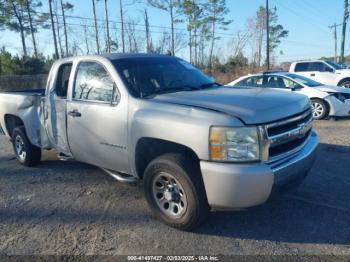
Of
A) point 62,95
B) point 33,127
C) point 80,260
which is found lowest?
point 80,260

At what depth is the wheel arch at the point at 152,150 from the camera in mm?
3516

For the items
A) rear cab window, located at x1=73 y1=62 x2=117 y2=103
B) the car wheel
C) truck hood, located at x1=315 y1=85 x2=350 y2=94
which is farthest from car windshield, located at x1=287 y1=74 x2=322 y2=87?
rear cab window, located at x1=73 y1=62 x2=117 y2=103

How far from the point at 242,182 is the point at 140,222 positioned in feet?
4.66

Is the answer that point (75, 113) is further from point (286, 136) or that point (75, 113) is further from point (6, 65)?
point (6, 65)

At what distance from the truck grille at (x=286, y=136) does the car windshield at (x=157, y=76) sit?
1396mm

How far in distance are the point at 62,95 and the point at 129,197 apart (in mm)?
1799

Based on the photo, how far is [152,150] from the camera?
385 cm

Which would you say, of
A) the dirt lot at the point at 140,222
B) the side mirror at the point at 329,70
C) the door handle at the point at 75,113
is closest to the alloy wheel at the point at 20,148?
the dirt lot at the point at 140,222

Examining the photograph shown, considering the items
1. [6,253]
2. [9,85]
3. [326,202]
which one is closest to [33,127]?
[6,253]

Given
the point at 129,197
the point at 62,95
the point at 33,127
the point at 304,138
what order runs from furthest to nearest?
the point at 33,127 → the point at 62,95 → the point at 129,197 → the point at 304,138

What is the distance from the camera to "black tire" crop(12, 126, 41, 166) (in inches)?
233

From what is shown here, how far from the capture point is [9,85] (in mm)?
24547

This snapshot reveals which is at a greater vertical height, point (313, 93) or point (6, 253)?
point (313, 93)

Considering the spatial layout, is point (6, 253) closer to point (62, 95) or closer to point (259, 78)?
point (62, 95)
